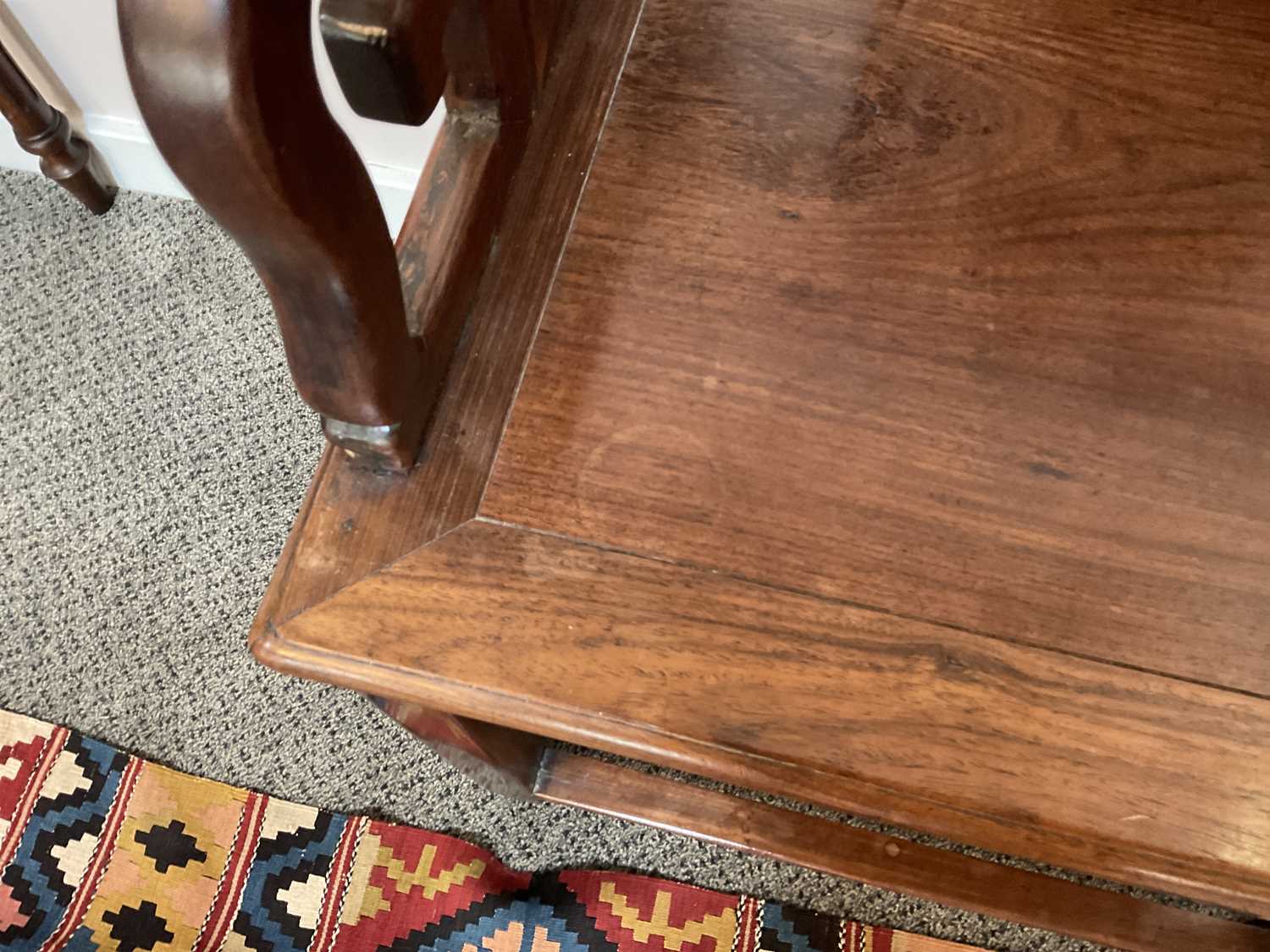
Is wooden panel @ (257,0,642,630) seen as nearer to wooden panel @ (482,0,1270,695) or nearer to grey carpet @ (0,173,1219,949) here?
wooden panel @ (482,0,1270,695)

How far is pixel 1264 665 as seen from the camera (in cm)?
38

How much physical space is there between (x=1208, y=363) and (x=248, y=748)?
0.79 meters

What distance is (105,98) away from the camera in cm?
100

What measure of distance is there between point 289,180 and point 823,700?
0.25 m

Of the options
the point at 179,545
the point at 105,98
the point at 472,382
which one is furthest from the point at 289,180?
the point at 105,98

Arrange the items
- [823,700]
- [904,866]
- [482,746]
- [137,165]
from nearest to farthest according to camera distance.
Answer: [823,700], [482,746], [904,866], [137,165]

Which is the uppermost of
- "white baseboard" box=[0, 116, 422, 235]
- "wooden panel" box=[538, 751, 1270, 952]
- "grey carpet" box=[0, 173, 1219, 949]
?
"white baseboard" box=[0, 116, 422, 235]

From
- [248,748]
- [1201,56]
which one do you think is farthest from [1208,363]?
[248,748]

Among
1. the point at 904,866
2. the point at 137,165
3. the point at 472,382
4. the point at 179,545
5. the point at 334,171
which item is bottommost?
the point at 904,866

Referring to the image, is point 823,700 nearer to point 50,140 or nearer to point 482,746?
point 482,746

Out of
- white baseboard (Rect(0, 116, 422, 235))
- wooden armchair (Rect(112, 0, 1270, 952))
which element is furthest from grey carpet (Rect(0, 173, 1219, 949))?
wooden armchair (Rect(112, 0, 1270, 952))

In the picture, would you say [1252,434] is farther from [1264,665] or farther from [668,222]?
[668,222]

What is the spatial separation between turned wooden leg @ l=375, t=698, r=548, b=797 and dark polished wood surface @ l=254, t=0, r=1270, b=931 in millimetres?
100

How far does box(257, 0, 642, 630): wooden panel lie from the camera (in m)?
0.39
